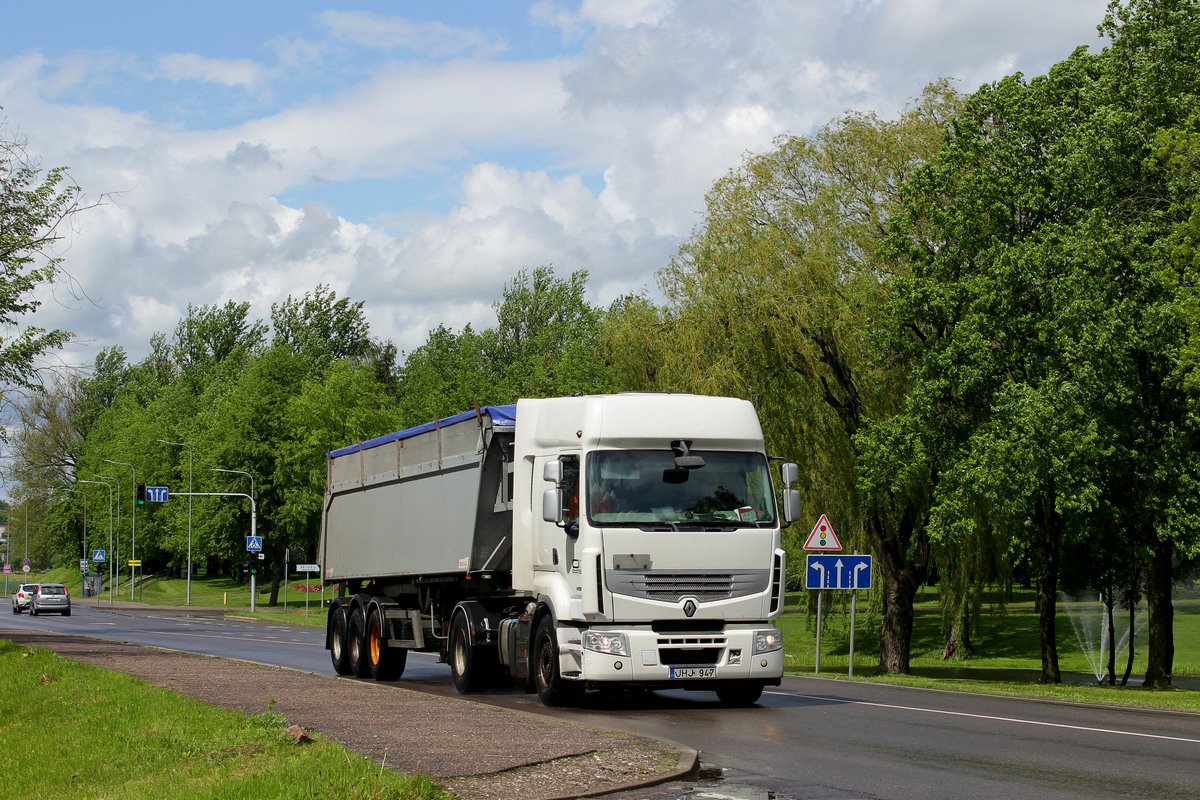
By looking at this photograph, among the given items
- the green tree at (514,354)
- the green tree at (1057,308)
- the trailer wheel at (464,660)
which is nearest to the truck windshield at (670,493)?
the trailer wheel at (464,660)

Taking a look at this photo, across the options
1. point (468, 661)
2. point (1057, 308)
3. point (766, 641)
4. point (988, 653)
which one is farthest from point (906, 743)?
point (988, 653)

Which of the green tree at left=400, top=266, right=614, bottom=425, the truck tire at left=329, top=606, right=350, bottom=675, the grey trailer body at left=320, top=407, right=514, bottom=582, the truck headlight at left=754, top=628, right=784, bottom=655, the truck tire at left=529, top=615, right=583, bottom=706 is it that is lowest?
the truck tire at left=329, top=606, right=350, bottom=675

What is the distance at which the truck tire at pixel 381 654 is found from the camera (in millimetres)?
20016

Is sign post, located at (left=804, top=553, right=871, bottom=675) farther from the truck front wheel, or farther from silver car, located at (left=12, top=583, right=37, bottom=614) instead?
silver car, located at (left=12, top=583, right=37, bottom=614)

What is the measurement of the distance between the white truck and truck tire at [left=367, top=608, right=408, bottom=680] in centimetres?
298

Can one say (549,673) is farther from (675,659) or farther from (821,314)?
(821,314)

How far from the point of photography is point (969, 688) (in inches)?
844

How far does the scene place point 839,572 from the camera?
77.0 feet

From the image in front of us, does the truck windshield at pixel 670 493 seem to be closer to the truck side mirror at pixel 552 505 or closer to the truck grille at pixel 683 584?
the truck side mirror at pixel 552 505

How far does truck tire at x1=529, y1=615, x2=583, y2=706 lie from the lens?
577 inches

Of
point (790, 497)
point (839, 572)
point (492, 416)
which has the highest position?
point (492, 416)

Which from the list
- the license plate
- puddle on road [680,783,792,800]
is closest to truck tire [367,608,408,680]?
the license plate

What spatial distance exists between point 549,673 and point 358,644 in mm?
7061

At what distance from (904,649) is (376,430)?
→ 44.0 meters
